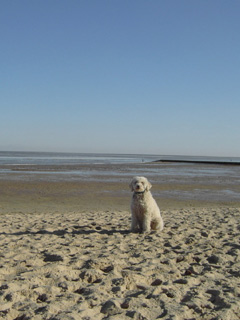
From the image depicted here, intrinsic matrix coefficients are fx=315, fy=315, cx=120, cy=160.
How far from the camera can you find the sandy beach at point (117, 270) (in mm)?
3312

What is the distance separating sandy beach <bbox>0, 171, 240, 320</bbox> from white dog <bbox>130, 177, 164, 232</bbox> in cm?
32

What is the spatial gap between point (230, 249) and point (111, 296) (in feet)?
9.62

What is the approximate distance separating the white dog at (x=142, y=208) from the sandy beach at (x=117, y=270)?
0.32m

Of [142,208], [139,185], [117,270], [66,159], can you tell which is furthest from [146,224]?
[66,159]

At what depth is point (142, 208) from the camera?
23.1ft

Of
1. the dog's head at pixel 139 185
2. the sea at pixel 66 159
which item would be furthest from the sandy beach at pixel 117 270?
the sea at pixel 66 159

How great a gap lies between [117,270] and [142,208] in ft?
8.79

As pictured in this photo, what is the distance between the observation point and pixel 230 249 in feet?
18.7

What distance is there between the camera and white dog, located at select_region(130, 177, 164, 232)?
704 centimetres

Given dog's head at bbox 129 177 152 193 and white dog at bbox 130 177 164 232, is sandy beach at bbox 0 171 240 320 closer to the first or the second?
white dog at bbox 130 177 164 232

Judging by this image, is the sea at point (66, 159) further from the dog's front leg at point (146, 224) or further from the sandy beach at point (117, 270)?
the dog's front leg at point (146, 224)

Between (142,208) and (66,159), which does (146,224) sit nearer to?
(142,208)

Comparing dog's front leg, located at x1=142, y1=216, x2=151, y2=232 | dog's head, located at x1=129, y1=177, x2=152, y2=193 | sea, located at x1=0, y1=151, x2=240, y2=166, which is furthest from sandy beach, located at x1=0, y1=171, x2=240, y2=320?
sea, located at x1=0, y1=151, x2=240, y2=166

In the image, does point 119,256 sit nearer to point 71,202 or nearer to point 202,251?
point 202,251
